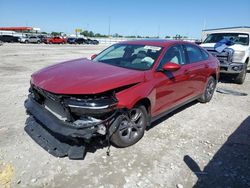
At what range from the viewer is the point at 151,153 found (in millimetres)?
3684

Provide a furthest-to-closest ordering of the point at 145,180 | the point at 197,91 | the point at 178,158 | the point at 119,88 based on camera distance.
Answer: the point at 197,91 → the point at 178,158 → the point at 119,88 → the point at 145,180

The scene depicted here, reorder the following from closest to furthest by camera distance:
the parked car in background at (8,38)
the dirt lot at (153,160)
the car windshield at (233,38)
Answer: the dirt lot at (153,160) < the car windshield at (233,38) < the parked car in background at (8,38)

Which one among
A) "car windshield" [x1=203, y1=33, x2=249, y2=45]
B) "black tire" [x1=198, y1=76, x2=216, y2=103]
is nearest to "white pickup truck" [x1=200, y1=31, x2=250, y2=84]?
"car windshield" [x1=203, y1=33, x2=249, y2=45]

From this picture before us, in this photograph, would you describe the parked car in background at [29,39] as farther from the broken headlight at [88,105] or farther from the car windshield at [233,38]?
the broken headlight at [88,105]

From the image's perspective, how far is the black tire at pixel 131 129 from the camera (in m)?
3.60

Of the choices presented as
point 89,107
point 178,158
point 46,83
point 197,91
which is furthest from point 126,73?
point 197,91

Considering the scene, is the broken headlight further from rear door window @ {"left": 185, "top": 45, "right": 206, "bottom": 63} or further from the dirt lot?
rear door window @ {"left": 185, "top": 45, "right": 206, "bottom": 63}

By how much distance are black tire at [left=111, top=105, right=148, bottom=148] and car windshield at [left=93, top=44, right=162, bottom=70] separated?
76cm

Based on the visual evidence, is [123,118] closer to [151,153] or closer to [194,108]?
[151,153]

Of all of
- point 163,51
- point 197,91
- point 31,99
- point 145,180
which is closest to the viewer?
point 145,180

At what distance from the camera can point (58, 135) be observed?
3.46 meters

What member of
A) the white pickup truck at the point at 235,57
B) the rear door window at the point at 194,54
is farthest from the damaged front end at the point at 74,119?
the white pickup truck at the point at 235,57

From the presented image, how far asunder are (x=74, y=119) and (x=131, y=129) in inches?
40.5

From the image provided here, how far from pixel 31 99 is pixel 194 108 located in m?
3.85
